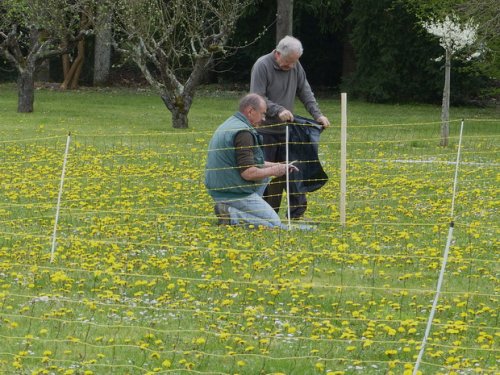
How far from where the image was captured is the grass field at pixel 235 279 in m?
6.19

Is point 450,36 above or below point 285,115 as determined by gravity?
above

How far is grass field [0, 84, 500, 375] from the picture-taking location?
6.19 metres

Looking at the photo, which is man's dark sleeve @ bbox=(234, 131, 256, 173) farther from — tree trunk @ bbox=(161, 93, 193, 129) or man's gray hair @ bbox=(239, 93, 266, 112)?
tree trunk @ bbox=(161, 93, 193, 129)

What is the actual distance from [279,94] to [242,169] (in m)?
1.17

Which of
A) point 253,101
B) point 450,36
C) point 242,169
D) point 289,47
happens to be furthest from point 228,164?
point 450,36

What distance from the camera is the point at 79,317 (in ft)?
22.7

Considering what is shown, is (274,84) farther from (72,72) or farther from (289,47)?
(72,72)

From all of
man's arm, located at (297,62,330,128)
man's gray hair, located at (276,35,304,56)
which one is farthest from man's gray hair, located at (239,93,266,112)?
man's arm, located at (297,62,330,128)

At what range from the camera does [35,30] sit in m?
26.1

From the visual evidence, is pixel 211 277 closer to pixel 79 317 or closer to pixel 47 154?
pixel 79 317

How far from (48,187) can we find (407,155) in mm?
6894

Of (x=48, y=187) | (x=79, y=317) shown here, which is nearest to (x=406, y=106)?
(x=48, y=187)

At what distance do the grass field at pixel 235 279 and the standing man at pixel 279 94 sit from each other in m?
0.48

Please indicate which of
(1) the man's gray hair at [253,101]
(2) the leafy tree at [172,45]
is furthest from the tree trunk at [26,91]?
(1) the man's gray hair at [253,101]
